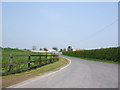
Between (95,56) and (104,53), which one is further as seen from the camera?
(95,56)

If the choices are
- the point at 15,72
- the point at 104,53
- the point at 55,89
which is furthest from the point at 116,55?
the point at 55,89

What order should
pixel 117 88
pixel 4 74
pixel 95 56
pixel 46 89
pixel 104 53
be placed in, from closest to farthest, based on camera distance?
1. pixel 46 89
2. pixel 117 88
3. pixel 4 74
4. pixel 104 53
5. pixel 95 56

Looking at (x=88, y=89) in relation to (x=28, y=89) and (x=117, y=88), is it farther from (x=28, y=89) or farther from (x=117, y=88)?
(x=28, y=89)

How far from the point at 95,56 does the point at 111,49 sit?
8480 millimetres

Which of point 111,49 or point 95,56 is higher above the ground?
point 111,49

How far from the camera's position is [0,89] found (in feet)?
16.3

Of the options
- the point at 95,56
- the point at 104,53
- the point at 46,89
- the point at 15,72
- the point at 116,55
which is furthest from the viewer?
the point at 95,56

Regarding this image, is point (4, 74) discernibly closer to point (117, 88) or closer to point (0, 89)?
point (0, 89)

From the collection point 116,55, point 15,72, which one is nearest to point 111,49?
point 116,55

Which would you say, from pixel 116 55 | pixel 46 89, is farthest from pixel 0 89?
pixel 116 55

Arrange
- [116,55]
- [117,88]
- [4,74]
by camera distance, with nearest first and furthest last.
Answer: [117,88] → [4,74] → [116,55]

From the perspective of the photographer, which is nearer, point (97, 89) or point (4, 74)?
point (97, 89)

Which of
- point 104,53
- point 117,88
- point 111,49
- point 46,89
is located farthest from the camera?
point 104,53

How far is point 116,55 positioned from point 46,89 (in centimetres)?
2182
